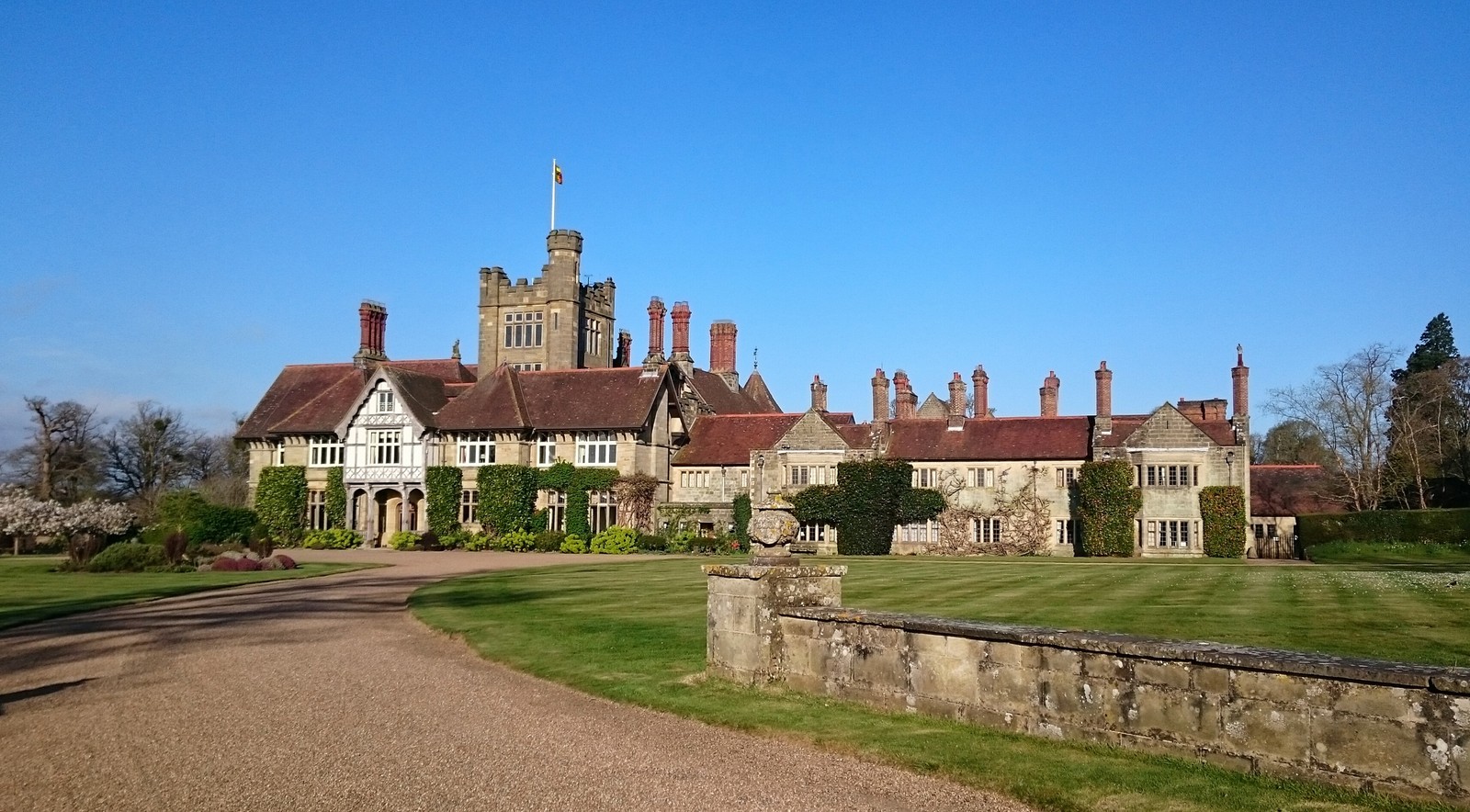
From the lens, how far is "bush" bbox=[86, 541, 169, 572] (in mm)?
30750

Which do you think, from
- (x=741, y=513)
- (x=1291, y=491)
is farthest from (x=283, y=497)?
(x=1291, y=491)

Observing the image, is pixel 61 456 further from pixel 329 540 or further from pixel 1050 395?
pixel 1050 395

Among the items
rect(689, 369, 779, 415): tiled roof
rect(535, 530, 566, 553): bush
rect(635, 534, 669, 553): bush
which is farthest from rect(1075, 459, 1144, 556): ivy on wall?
rect(535, 530, 566, 553): bush

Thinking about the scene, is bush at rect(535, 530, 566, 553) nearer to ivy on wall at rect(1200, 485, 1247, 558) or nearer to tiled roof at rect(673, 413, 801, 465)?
tiled roof at rect(673, 413, 801, 465)

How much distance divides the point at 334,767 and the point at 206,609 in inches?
548

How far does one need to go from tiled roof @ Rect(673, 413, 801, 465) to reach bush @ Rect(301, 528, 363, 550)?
1520 cm

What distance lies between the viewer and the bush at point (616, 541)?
45188mm

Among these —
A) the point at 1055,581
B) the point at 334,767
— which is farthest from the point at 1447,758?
the point at 1055,581

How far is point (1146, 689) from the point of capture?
8156 mm

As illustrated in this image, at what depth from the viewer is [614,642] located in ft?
48.8

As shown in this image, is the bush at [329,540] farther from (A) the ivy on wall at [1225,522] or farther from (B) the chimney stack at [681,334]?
(A) the ivy on wall at [1225,522]

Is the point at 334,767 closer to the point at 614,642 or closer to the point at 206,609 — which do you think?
the point at 614,642

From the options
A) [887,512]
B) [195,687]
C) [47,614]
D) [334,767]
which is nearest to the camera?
[334,767]

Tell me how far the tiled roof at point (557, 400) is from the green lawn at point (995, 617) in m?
18.6
